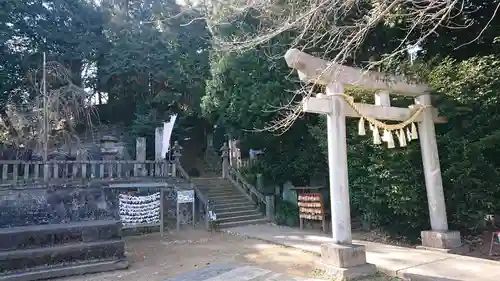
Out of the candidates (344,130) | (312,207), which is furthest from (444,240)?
(312,207)

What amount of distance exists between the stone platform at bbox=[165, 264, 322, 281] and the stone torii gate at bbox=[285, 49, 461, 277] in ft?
2.91

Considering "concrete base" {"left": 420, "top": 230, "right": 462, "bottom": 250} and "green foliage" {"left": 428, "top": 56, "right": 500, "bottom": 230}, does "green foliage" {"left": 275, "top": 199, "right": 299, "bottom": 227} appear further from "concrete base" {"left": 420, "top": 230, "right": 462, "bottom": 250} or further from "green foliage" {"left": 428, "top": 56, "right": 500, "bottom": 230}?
"green foliage" {"left": 428, "top": 56, "right": 500, "bottom": 230}

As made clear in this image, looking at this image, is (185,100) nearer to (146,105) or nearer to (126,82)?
(146,105)

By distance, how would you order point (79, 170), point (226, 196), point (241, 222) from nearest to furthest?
point (79, 170) < point (241, 222) < point (226, 196)

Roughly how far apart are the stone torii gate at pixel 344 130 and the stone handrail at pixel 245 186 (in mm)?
6950

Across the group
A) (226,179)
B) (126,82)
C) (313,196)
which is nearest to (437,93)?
(313,196)

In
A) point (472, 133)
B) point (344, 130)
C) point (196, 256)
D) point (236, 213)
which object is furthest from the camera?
point (236, 213)

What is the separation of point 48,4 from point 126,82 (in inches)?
234

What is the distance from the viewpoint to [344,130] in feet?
20.9

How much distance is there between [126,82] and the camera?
1945 cm

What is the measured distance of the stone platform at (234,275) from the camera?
5930 millimetres

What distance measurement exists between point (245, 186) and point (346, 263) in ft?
29.8

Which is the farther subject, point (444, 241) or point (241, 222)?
point (241, 222)

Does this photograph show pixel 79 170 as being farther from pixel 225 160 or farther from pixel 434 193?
pixel 434 193
